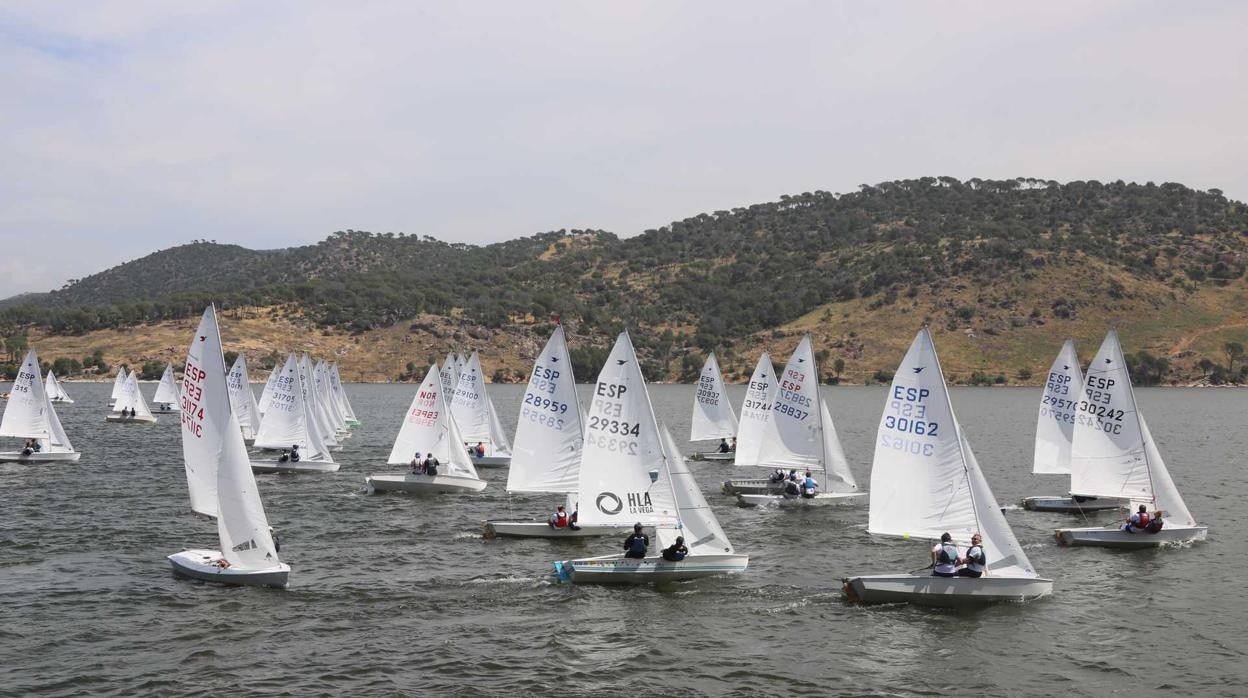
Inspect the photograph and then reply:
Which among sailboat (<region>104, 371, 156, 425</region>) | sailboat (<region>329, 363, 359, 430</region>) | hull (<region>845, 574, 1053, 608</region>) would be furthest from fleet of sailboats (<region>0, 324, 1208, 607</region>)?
sailboat (<region>104, 371, 156, 425</region>)

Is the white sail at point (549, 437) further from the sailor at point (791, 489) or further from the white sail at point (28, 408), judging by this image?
the white sail at point (28, 408)

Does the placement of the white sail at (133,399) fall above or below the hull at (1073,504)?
above

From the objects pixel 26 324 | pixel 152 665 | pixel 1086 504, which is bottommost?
pixel 152 665

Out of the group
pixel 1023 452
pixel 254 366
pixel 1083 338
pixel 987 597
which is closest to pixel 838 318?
pixel 1083 338

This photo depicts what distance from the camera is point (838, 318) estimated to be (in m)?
185

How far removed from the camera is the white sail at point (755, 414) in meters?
52.4

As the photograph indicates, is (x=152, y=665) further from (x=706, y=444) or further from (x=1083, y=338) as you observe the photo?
(x=1083, y=338)

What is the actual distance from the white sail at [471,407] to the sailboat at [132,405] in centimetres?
4748

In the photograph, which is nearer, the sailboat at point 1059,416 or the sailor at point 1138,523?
the sailor at point 1138,523

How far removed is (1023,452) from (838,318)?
111 m

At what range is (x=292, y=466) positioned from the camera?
57.5m

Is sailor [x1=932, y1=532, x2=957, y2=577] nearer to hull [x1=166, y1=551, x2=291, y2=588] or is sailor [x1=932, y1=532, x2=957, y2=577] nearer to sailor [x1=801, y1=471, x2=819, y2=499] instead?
sailor [x1=801, y1=471, x2=819, y2=499]

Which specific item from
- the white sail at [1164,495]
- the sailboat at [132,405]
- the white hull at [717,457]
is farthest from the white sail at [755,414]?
the sailboat at [132,405]

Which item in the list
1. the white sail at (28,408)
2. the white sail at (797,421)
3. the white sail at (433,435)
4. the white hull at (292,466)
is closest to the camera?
the white sail at (797,421)
